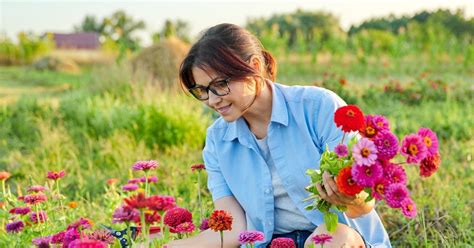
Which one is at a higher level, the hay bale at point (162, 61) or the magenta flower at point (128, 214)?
the magenta flower at point (128, 214)

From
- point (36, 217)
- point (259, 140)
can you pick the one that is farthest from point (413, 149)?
point (36, 217)

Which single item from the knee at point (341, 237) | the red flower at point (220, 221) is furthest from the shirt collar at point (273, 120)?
the red flower at point (220, 221)

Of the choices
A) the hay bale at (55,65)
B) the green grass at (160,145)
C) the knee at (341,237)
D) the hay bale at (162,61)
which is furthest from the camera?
the hay bale at (55,65)

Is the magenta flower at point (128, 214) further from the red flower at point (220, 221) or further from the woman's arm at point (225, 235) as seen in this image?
the woman's arm at point (225, 235)

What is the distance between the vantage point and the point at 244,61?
97.2 inches

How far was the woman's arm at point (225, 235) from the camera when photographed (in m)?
2.52

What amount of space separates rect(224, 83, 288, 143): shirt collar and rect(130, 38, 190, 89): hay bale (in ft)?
23.4

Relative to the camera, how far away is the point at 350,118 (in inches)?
68.4

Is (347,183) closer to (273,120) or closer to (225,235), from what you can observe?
(273,120)

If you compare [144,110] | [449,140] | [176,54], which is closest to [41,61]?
[176,54]

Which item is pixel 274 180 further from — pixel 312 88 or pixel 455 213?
pixel 455 213

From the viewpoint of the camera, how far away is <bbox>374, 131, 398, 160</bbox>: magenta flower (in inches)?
64.6

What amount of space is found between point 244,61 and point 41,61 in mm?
18819

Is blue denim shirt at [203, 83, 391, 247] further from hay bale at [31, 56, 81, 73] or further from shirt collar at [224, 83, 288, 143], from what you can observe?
hay bale at [31, 56, 81, 73]
